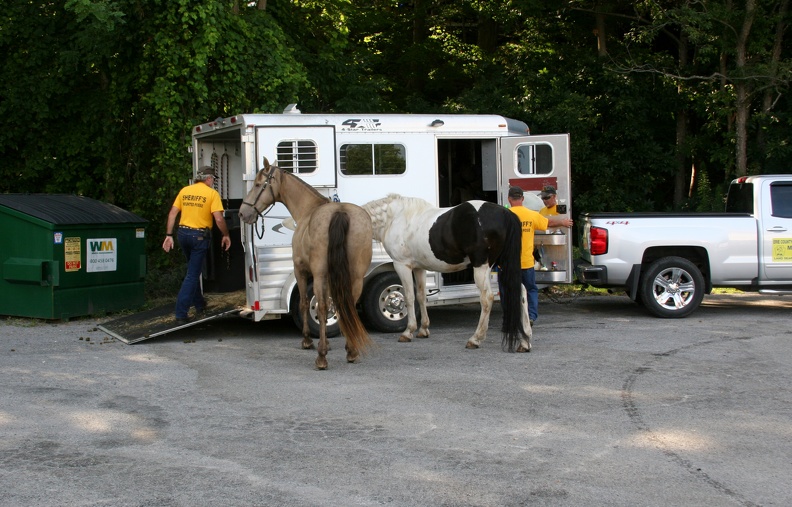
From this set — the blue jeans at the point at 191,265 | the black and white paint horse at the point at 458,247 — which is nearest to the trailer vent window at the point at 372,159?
the black and white paint horse at the point at 458,247

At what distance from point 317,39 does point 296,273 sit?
11.4 m

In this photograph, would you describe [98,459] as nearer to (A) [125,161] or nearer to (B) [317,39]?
(A) [125,161]

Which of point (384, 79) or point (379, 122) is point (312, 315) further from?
point (384, 79)

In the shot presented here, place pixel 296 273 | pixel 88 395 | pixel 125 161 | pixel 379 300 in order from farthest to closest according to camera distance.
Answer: pixel 125 161, pixel 379 300, pixel 296 273, pixel 88 395

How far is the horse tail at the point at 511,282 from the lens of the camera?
9.18 metres

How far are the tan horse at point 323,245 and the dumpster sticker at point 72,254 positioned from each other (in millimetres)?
3698

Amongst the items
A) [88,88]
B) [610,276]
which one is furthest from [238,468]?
[88,88]

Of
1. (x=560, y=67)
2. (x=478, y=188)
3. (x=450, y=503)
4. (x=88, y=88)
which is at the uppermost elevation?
(x=560, y=67)

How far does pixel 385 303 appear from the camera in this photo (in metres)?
10.9

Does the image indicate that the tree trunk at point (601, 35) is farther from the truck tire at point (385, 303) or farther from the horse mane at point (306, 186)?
the horse mane at point (306, 186)

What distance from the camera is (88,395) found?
24.7ft

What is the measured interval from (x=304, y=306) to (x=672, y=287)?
17.9 feet

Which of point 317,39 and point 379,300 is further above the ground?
point 317,39

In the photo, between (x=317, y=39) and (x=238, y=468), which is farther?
(x=317, y=39)
